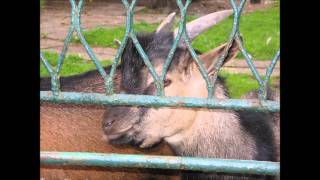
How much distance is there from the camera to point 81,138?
3.82m

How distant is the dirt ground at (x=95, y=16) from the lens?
7.95 m

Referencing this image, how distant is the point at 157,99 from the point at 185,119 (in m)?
1.59

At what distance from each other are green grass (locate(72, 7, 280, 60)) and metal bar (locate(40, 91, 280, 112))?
5.17 metres

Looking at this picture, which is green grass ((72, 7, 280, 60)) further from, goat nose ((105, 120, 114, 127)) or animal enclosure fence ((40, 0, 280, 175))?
animal enclosure fence ((40, 0, 280, 175))

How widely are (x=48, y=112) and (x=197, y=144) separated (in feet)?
3.42

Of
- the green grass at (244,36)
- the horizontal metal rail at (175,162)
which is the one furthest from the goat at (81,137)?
the green grass at (244,36)

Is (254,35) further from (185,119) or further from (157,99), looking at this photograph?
(157,99)

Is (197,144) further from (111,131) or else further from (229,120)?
(111,131)

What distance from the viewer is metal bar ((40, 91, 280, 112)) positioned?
2.00 m

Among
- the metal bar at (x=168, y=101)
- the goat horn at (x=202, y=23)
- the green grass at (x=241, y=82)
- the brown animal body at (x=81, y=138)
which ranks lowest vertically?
the brown animal body at (x=81, y=138)

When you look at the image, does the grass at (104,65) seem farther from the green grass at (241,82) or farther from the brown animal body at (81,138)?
the brown animal body at (81,138)
